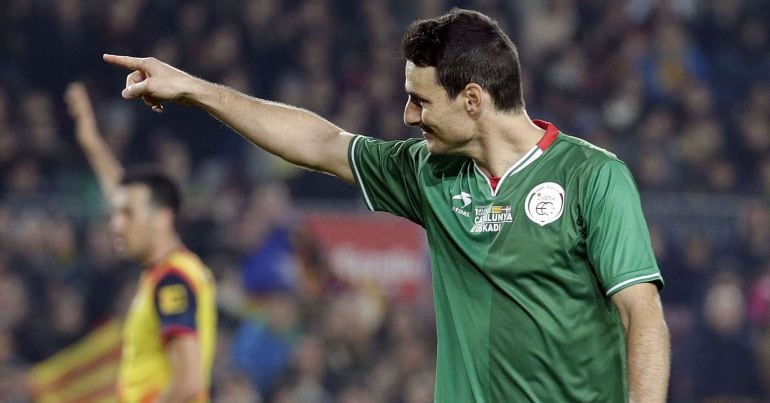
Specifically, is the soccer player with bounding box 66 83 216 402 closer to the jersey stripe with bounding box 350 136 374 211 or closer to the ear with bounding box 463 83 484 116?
the jersey stripe with bounding box 350 136 374 211

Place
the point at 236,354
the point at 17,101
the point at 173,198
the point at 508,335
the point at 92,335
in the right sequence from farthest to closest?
1. the point at 17,101
2. the point at 236,354
3. the point at 92,335
4. the point at 173,198
5. the point at 508,335

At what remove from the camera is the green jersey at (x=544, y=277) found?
343 centimetres

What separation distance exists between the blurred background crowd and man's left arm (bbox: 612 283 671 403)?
6032 millimetres

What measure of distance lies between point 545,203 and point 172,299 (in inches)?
115

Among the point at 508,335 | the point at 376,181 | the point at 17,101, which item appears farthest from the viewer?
the point at 17,101

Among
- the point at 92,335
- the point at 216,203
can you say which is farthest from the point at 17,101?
the point at 92,335

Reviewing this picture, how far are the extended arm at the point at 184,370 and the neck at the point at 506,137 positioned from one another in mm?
2650

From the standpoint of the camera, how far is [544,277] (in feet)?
11.7

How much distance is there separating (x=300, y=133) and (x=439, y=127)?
0.53m

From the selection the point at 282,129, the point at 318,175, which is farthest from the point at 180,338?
the point at 318,175

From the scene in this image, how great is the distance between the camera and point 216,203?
10258 mm

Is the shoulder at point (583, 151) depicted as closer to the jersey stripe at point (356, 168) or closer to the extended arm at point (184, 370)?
the jersey stripe at point (356, 168)

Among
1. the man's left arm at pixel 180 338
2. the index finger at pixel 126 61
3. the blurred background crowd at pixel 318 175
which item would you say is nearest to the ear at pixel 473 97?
the index finger at pixel 126 61

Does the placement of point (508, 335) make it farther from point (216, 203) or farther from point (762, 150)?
point (762, 150)
